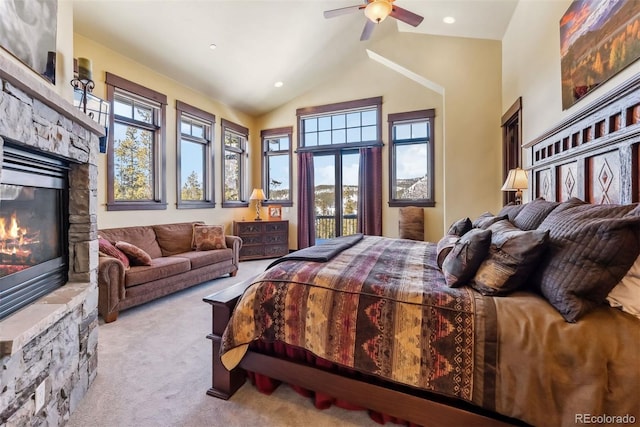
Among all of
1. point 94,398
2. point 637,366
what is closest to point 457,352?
point 637,366

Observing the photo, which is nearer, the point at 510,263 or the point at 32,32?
the point at 510,263

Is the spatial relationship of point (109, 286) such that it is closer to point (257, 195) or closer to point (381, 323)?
point (381, 323)

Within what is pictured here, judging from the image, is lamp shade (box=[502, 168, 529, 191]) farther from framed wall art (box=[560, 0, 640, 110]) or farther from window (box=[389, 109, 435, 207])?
window (box=[389, 109, 435, 207])

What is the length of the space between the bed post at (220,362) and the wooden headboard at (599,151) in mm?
2336

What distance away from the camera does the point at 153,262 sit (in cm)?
346

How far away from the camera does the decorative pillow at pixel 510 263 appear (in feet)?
4.26

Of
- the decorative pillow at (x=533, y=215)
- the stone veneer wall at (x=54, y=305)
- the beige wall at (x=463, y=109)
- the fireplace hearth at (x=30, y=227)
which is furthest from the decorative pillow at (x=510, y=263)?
the beige wall at (x=463, y=109)

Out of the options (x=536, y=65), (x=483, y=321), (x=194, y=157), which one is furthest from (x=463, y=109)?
(x=194, y=157)

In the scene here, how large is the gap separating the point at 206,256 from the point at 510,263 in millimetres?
3605

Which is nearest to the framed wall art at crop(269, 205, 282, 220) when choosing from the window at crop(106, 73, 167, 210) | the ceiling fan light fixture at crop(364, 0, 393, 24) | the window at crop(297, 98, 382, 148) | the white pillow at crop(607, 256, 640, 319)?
the window at crop(297, 98, 382, 148)

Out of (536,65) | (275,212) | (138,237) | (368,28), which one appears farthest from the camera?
(275,212)

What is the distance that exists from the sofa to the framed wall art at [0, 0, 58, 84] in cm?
182

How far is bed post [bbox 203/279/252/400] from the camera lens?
171 cm

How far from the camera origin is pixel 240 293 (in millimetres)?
1882
